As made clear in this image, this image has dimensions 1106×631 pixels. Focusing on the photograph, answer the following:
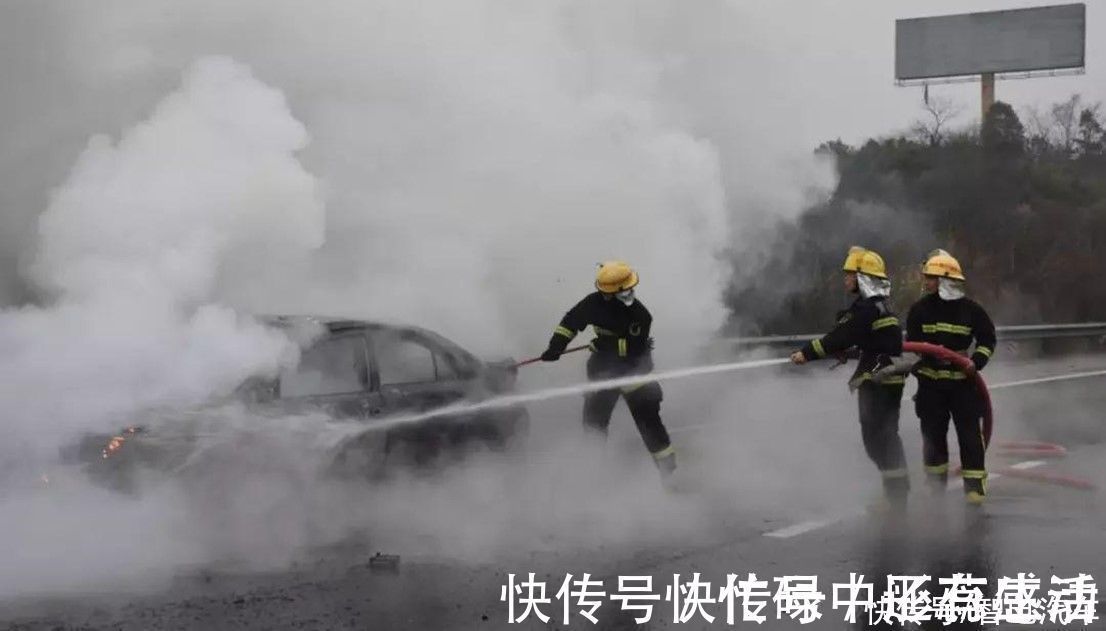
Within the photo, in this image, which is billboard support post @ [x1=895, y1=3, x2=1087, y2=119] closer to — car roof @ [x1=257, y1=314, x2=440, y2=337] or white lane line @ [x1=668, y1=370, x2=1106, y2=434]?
white lane line @ [x1=668, y1=370, x2=1106, y2=434]

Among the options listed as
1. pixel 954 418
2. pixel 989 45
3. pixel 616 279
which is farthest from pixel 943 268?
pixel 989 45

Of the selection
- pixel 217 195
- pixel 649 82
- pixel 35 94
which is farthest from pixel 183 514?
pixel 649 82

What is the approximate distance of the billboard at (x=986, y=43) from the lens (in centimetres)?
4403

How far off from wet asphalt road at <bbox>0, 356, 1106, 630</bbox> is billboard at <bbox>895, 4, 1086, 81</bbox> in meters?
34.7

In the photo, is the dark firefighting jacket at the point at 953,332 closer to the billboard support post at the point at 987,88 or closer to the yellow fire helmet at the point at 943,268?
the yellow fire helmet at the point at 943,268

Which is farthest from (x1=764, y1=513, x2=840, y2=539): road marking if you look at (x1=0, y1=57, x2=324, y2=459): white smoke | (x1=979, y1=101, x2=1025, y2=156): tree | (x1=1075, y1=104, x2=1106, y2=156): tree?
(x1=1075, y1=104, x2=1106, y2=156): tree

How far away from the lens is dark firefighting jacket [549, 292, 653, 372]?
9719mm

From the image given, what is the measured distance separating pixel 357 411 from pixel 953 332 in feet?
12.6

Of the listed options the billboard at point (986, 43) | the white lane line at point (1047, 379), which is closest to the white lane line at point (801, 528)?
the white lane line at point (1047, 379)

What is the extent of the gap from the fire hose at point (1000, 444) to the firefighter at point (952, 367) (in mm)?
51

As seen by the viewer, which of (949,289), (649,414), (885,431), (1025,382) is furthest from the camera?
(1025,382)

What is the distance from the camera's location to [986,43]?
151 feet

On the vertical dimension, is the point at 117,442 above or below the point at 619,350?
below

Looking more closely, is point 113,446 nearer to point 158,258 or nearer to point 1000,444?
point 158,258
